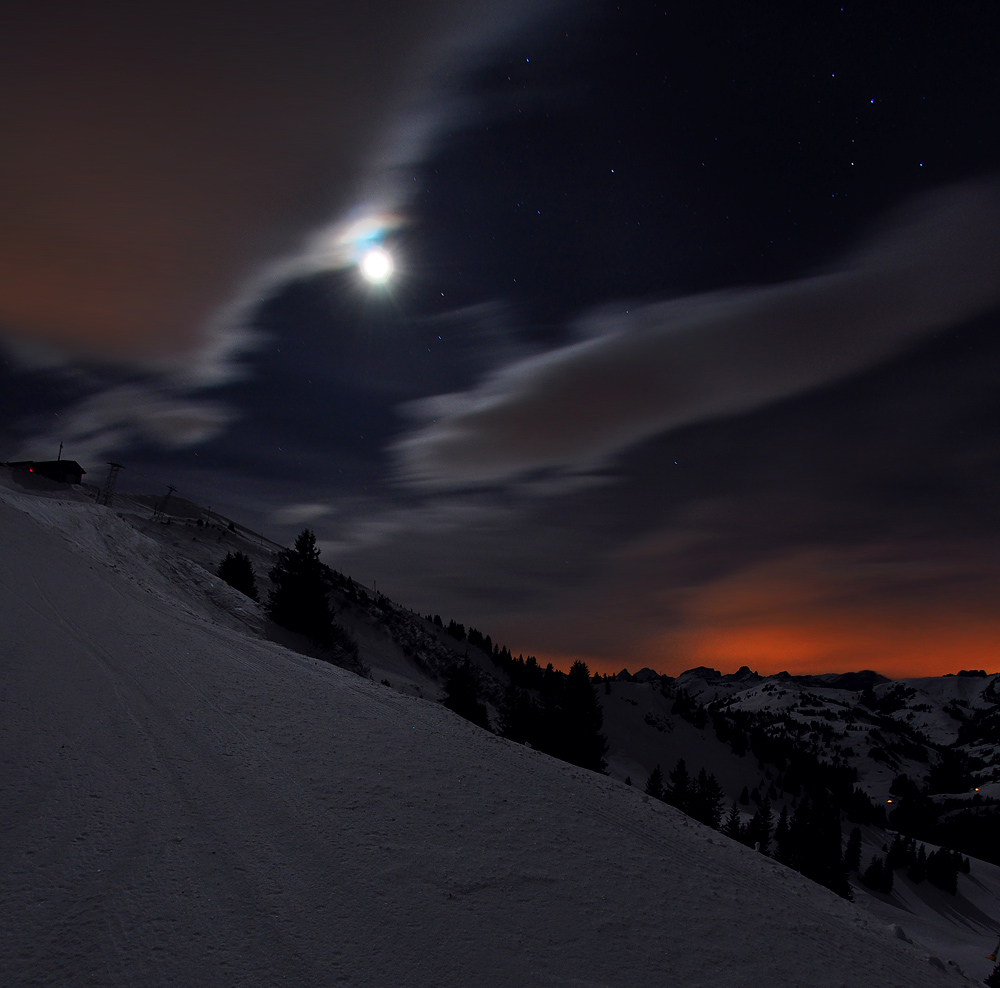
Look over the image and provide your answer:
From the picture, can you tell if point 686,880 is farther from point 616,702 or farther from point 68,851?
point 616,702

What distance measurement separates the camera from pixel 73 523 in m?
27.6

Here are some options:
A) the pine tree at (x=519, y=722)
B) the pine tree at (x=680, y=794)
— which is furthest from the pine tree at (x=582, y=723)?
the pine tree at (x=680, y=794)

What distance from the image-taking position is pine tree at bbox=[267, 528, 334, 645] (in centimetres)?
3369

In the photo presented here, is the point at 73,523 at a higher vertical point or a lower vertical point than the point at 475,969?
higher

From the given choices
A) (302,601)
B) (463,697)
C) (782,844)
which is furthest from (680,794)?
(302,601)

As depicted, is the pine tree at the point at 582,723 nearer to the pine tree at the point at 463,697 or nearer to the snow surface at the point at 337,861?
the pine tree at the point at 463,697

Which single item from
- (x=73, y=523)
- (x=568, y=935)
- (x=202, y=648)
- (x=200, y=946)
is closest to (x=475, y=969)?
(x=568, y=935)

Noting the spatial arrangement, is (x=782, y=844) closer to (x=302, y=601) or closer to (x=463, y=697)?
(x=463, y=697)

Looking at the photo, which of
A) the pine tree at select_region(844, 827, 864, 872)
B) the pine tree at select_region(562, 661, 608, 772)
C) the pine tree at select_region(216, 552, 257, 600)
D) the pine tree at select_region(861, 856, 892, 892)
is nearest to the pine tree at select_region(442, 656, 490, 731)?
the pine tree at select_region(562, 661, 608, 772)

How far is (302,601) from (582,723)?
23185 mm

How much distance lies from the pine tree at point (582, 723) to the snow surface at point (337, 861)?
33983mm

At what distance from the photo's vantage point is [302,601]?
3403cm

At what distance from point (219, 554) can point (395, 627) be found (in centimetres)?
2438

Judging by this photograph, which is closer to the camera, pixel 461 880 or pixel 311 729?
pixel 461 880
